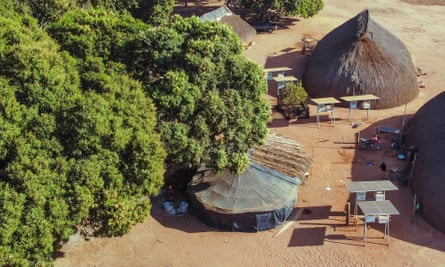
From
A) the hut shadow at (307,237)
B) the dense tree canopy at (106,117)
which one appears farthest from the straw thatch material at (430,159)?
the dense tree canopy at (106,117)

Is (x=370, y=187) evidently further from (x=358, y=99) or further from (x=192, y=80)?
(x=358, y=99)

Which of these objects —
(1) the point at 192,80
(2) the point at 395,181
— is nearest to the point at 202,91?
(1) the point at 192,80

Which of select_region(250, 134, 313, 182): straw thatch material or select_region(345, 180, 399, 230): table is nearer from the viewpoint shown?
select_region(345, 180, 399, 230): table

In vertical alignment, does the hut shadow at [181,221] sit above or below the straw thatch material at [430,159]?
below

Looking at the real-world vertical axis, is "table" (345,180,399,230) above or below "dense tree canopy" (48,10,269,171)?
below

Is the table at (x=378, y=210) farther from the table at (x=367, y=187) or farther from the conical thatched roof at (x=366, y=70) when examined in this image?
the conical thatched roof at (x=366, y=70)

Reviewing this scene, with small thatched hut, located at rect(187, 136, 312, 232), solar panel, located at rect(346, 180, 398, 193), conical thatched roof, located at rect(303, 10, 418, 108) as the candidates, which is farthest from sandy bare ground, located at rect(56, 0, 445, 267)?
conical thatched roof, located at rect(303, 10, 418, 108)

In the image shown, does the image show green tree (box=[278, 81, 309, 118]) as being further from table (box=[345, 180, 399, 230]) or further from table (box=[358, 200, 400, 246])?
table (box=[358, 200, 400, 246])
